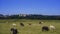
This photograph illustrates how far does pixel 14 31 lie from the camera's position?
1226 cm

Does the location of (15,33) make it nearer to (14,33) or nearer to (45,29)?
(14,33)

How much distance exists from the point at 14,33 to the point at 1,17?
4037 cm

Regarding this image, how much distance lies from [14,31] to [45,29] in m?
4.91

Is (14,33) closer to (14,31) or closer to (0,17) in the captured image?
(14,31)

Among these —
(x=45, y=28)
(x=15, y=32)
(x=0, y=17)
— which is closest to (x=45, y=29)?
(x=45, y=28)

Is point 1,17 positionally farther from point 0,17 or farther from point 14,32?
point 14,32

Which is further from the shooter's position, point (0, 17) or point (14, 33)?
point (0, 17)

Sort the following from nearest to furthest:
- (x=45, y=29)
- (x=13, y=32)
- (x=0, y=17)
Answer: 1. (x=13, y=32)
2. (x=45, y=29)
3. (x=0, y=17)

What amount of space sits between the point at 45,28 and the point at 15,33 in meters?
5.09

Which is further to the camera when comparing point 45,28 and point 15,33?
point 45,28

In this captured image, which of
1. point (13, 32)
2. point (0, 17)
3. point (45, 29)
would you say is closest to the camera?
point (13, 32)

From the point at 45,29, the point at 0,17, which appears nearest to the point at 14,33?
the point at 45,29

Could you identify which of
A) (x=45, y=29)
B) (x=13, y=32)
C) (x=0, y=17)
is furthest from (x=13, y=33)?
(x=0, y=17)

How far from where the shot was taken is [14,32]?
12.1 metres
